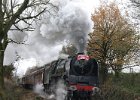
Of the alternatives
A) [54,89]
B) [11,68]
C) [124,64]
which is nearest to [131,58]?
[124,64]

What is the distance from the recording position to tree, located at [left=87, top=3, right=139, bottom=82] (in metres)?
41.8

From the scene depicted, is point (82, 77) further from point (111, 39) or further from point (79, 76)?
point (111, 39)

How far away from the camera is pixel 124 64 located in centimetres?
4341

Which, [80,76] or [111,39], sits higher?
[111,39]

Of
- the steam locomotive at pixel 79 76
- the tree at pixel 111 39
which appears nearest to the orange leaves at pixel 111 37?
the tree at pixel 111 39

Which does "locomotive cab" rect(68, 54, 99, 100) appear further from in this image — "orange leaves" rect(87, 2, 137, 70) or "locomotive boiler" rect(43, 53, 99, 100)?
"orange leaves" rect(87, 2, 137, 70)

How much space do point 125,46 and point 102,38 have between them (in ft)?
10.6

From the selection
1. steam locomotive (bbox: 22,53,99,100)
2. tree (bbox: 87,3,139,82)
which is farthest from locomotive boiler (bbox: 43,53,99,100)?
tree (bbox: 87,3,139,82)

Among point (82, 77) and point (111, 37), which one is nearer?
point (82, 77)

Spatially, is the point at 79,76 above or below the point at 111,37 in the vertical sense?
below

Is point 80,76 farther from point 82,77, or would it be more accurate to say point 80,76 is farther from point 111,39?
point 111,39

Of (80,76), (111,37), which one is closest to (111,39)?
(111,37)

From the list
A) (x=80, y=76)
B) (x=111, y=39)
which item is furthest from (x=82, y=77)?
(x=111, y=39)

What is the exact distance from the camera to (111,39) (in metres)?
41.9
